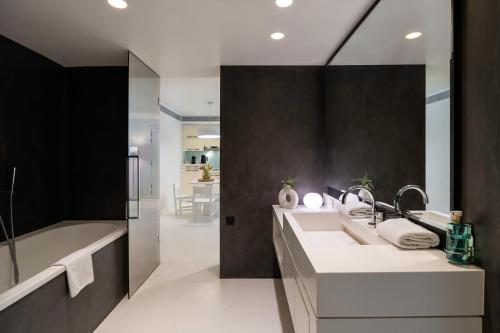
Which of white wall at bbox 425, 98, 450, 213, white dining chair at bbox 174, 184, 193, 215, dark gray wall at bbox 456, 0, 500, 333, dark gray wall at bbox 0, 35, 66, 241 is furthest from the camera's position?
white dining chair at bbox 174, 184, 193, 215

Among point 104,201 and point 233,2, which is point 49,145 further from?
point 233,2

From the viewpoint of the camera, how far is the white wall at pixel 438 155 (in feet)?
4.58

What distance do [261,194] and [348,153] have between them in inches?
44.8

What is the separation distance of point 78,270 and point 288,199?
1.94 metres

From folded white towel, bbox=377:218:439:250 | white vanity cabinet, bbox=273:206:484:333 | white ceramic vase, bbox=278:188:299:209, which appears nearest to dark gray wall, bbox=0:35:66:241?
white ceramic vase, bbox=278:188:299:209

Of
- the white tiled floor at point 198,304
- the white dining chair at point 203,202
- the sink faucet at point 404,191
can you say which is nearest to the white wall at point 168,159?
the white dining chair at point 203,202

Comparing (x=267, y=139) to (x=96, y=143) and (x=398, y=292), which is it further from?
(x=398, y=292)

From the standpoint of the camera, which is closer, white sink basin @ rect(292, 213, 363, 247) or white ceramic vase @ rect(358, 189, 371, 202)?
white ceramic vase @ rect(358, 189, 371, 202)

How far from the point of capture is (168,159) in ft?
25.7

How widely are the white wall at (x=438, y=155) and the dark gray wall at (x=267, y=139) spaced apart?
185 centimetres

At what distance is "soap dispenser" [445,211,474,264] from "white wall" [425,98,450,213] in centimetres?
20

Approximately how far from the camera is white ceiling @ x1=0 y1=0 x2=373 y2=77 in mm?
2092

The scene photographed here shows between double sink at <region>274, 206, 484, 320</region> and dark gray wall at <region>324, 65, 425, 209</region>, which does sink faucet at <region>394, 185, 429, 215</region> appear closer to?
dark gray wall at <region>324, 65, 425, 209</region>

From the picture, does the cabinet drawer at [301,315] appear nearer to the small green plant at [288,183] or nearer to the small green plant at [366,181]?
the small green plant at [366,181]
